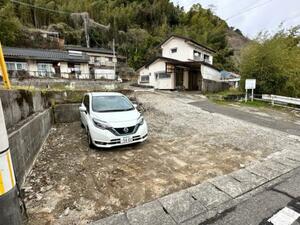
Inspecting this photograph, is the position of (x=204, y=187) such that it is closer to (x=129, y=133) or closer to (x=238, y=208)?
(x=238, y=208)

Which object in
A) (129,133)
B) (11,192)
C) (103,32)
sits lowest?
(129,133)

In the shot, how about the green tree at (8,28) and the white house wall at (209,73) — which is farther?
the green tree at (8,28)

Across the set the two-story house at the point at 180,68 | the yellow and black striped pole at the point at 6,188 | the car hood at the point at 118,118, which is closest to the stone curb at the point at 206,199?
the yellow and black striped pole at the point at 6,188

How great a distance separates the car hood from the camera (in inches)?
156

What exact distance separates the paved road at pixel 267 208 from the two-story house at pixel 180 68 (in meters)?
14.6

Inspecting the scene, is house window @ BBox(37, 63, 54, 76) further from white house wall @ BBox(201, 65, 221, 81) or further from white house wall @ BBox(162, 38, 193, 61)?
white house wall @ BBox(201, 65, 221, 81)

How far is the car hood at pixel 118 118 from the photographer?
3957mm

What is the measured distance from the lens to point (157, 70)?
18609mm

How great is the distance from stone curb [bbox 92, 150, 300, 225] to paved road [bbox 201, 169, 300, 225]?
0.09 meters

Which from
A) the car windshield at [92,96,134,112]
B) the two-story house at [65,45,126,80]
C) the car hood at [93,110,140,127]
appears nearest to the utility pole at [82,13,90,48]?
the two-story house at [65,45,126,80]

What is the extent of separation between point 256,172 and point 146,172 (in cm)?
201

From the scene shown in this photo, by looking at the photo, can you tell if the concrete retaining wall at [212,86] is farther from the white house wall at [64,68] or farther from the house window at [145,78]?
the white house wall at [64,68]

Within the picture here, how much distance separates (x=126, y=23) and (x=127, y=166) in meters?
40.2

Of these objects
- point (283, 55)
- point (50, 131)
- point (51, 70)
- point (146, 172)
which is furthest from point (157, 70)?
point (146, 172)
